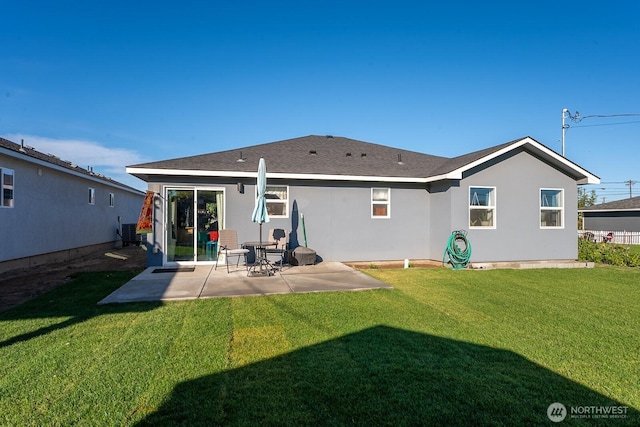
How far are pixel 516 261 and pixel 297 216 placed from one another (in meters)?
7.11

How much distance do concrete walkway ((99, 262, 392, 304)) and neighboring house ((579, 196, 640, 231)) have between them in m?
28.7

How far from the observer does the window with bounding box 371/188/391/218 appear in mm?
10875

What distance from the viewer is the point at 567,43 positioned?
1257cm

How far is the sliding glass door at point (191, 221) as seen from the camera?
376 inches

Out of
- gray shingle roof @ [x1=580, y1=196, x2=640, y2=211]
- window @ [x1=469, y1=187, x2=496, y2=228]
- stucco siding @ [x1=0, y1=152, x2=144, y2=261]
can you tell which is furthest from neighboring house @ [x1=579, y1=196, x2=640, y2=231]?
stucco siding @ [x1=0, y1=152, x2=144, y2=261]

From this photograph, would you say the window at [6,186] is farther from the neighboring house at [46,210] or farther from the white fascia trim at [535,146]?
the white fascia trim at [535,146]

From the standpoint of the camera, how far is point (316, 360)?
140 inches

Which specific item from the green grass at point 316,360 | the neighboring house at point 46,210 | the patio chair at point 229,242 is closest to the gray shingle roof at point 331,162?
the patio chair at point 229,242

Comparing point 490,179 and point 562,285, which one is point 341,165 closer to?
point 490,179

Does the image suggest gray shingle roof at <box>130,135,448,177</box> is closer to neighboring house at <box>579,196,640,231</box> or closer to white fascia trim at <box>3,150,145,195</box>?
white fascia trim at <box>3,150,145,195</box>

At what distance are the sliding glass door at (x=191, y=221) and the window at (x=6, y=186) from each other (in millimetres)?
4310

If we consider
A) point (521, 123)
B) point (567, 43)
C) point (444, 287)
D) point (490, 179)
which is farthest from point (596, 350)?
point (521, 123)

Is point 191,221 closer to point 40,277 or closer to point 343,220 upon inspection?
point 40,277

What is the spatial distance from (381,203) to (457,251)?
107 inches
